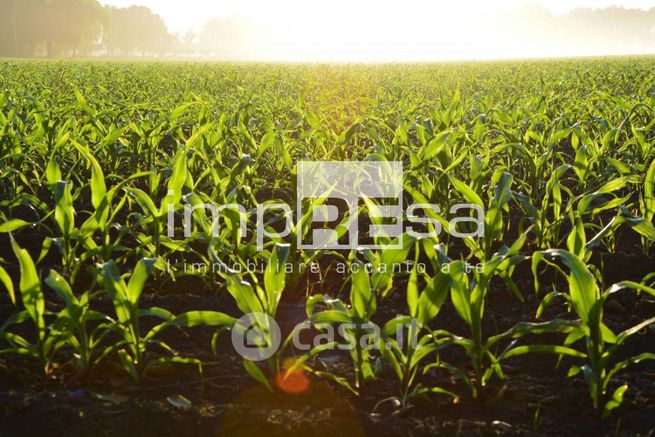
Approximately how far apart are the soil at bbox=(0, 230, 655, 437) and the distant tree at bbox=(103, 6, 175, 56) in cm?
9452

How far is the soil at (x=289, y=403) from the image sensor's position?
5.66 ft

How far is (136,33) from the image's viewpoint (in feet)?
313

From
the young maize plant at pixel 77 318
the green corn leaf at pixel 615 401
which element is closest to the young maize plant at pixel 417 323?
the green corn leaf at pixel 615 401

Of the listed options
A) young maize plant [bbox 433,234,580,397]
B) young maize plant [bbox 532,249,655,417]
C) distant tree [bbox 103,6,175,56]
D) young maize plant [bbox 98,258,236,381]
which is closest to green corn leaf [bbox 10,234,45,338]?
young maize plant [bbox 98,258,236,381]

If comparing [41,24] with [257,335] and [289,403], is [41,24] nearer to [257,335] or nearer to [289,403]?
[257,335]

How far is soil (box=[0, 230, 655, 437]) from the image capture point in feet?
5.66

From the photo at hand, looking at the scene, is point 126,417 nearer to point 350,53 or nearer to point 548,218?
point 548,218

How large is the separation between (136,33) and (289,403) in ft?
335

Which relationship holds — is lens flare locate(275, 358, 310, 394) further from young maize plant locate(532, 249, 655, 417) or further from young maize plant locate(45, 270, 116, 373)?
young maize plant locate(532, 249, 655, 417)

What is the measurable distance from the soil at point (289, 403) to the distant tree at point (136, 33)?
94519 millimetres

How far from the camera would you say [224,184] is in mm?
3045

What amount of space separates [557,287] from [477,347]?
3.75ft
